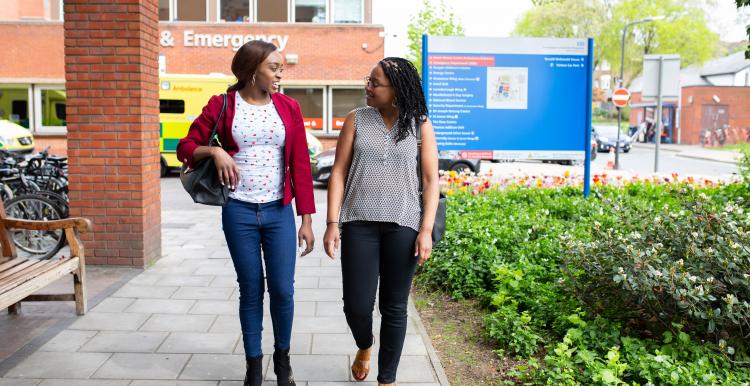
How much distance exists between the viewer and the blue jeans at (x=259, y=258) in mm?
3678

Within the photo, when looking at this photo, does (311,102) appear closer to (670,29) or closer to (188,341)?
(188,341)

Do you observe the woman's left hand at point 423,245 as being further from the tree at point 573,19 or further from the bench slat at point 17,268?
the tree at point 573,19

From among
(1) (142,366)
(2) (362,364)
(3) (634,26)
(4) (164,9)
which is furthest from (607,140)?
(1) (142,366)

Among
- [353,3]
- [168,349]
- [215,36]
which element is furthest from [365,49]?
[168,349]

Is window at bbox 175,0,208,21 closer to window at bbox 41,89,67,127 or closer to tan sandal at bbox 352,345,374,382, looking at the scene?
window at bbox 41,89,67,127

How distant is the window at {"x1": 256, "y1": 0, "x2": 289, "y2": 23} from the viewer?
27.6 metres

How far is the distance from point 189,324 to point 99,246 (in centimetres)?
222

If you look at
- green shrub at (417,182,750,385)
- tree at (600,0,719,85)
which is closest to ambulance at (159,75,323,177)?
green shrub at (417,182,750,385)

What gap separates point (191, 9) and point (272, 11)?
9.83 ft

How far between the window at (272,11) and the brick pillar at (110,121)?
21325 mm

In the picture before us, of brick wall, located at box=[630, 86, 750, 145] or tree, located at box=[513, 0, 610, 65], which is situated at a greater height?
tree, located at box=[513, 0, 610, 65]

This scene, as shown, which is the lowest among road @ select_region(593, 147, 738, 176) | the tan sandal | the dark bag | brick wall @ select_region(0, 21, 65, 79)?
road @ select_region(593, 147, 738, 176)

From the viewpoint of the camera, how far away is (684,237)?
4.43 metres

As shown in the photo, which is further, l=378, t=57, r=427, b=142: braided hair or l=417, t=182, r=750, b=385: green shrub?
l=417, t=182, r=750, b=385: green shrub
